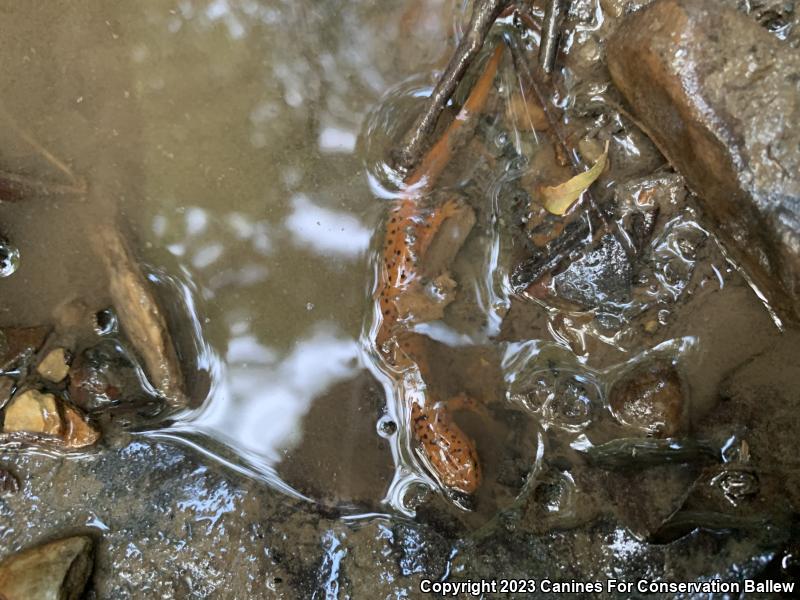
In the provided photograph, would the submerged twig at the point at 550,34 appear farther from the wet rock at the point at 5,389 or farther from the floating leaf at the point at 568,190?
the wet rock at the point at 5,389

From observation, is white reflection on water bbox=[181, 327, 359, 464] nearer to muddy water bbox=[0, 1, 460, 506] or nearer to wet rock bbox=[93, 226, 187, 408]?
muddy water bbox=[0, 1, 460, 506]

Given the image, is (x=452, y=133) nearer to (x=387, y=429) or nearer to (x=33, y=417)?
(x=387, y=429)

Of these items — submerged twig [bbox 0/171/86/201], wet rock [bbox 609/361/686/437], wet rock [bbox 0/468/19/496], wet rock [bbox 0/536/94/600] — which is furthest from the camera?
submerged twig [bbox 0/171/86/201]

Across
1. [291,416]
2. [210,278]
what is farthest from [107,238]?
[291,416]

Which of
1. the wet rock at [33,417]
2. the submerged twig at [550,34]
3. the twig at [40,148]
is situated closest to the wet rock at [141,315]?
the twig at [40,148]

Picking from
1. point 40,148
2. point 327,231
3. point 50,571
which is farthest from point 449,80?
point 50,571

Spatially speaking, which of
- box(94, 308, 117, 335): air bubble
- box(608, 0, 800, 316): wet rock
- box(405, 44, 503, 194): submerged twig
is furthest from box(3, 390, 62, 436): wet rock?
box(608, 0, 800, 316): wet rock
